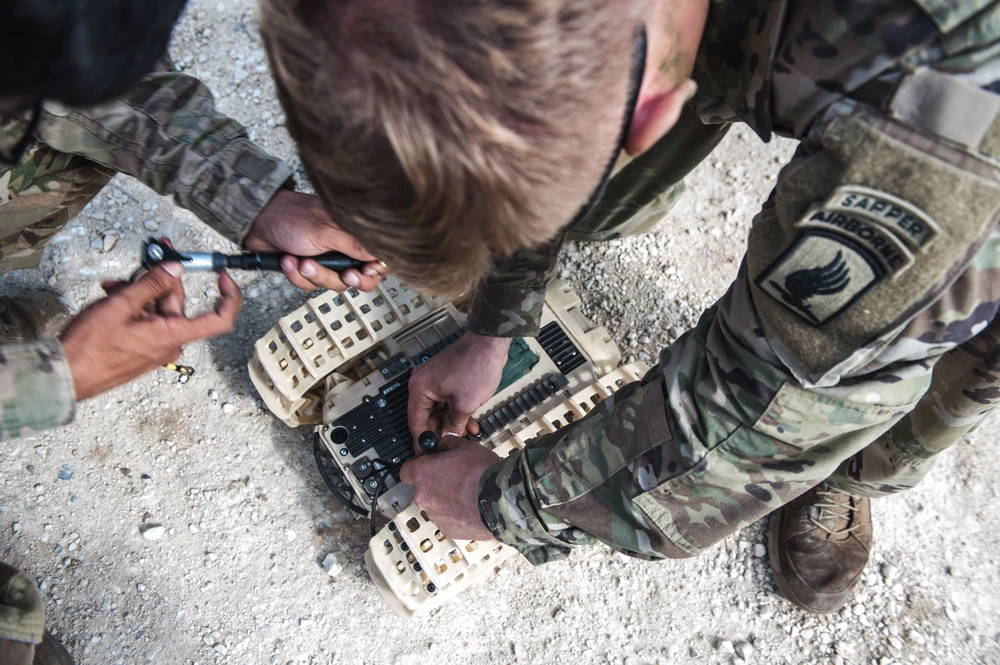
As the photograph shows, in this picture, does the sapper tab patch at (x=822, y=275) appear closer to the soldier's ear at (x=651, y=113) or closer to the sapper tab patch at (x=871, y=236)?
the sapper tab patch at (x=871, y=236)

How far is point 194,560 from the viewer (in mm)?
2018

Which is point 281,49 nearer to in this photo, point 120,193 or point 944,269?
point 944,269

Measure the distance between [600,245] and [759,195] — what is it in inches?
25.7

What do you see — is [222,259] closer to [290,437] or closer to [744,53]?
[290,437]

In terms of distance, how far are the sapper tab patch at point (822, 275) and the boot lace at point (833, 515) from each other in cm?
126

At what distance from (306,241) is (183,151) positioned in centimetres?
37

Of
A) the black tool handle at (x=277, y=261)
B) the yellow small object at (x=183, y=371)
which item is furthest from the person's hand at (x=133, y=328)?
the yellow small object at (x=183, y=371)

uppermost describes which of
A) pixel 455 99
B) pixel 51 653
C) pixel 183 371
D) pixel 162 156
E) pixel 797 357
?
pixel 455 99

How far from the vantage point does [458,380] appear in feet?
6.04

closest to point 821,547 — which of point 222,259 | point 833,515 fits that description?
point 833,515

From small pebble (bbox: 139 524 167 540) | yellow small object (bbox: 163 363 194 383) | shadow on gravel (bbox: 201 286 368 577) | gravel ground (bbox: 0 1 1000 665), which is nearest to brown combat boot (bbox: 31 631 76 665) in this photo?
gravel ground (bbox: 0 1 1000 665)

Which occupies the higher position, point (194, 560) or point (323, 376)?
point (323, 376)

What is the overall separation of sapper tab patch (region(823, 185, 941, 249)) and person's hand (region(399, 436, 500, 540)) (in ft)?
3.15

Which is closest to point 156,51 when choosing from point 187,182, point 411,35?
point 411,35
